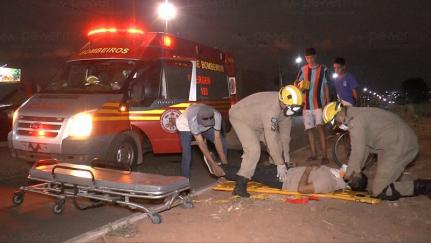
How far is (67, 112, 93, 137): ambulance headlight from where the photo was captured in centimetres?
754

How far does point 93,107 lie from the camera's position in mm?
7711

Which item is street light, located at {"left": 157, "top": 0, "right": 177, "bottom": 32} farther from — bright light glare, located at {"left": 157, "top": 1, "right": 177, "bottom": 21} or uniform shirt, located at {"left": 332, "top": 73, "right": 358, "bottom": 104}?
uniform shirt, located at {"left": 332, "top": 73, "right": 358, "bottom": 104}

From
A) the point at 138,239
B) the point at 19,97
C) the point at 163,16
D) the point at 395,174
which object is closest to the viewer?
the point at 138,239

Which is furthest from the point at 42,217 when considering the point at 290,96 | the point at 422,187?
the point at 422,187

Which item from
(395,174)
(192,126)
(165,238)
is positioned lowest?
(165,238)

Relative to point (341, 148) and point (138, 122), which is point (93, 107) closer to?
point (138, 122)

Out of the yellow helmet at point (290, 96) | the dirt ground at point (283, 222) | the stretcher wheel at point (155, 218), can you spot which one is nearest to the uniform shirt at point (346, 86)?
the dirt ground at point (283, 222)

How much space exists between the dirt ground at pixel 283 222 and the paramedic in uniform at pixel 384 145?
0.69ft

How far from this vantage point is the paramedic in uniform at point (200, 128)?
6.93 metres

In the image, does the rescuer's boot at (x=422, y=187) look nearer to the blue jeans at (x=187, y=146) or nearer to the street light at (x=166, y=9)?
the blue jeans at (x=187, y=146)

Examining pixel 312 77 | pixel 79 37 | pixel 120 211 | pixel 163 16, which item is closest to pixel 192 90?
pixel 312 77

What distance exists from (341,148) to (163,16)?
1192cm

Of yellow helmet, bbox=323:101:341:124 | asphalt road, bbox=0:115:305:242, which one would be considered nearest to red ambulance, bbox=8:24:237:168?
asphalt road, bbox=0:115:305:242

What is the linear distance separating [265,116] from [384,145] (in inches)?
67.0
